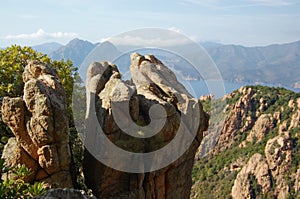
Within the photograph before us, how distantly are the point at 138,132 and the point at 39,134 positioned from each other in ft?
12.2

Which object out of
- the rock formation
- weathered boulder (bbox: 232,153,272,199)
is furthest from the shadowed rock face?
weathered boulder (bbox: 232,153,272,199)

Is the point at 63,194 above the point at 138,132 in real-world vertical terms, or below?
below

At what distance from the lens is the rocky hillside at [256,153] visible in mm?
85750

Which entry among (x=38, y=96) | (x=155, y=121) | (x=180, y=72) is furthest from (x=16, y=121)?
(x=180, y=72)

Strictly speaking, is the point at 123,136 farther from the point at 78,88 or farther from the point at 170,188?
the point at 78,88

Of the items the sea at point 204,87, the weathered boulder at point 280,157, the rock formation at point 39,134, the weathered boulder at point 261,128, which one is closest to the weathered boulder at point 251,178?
the weathered boulder at point 280,157

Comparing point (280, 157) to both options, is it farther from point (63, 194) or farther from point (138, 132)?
point (63, 194)

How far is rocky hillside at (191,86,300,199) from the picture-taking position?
8575 cm

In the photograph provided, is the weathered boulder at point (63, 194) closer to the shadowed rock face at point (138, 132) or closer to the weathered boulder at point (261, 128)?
the shadowed rock face at point (138, 132)

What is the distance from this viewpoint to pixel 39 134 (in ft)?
35.3

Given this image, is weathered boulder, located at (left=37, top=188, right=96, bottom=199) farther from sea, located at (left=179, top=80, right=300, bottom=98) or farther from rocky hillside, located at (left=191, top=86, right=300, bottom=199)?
rocky hillside, located at (left=191, top=86, right=300, bottom=199)

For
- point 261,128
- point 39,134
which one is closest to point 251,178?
point 261,128

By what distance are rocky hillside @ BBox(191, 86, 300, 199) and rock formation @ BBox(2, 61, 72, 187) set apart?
70648 millimetres

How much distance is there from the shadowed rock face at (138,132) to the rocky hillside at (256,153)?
6650cm
